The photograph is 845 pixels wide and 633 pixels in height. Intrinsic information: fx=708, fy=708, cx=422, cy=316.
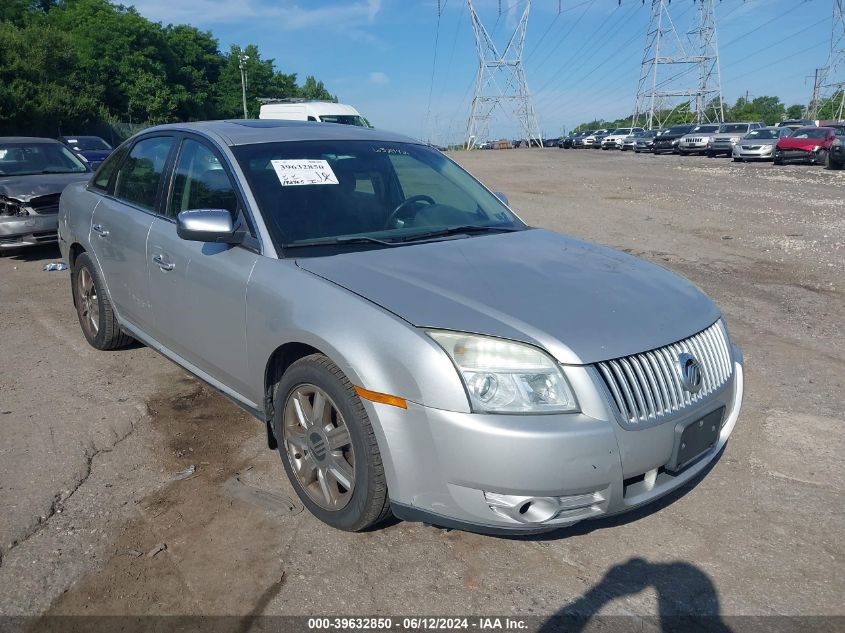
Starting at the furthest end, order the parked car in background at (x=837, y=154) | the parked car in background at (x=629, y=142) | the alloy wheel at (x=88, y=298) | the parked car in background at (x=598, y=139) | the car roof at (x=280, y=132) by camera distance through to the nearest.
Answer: the parked car in background at (x=598, y=139) → the parked car in background at (x=629, y=142) → the parked car in background at (x=837, y=154) → the alloy wheel at (x=88, y=298) → the car roof at (x=280, y=132)

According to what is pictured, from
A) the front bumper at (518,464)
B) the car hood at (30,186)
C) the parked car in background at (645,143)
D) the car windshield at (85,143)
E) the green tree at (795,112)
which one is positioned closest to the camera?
the front bumper at (518,464)

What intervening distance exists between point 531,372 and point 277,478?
162cm

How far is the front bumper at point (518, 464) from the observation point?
2471 mm

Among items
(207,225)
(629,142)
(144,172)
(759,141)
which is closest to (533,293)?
(207,225)

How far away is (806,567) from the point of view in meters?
2.81

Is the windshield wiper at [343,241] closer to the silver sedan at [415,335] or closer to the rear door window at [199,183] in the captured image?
the silver sedan at [415,335]

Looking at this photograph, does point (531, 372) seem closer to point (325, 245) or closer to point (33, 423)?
point (325, 245)

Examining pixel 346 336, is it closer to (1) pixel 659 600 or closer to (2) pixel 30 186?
(1) pixel 659 600

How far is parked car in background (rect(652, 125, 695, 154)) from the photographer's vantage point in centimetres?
4231

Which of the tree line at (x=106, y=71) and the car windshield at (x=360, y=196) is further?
the tree line at (x=106, y=71)

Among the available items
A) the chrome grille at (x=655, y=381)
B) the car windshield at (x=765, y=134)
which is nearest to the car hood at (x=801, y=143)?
the car windshield at (x=765, y=134)

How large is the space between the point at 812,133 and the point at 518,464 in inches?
1208

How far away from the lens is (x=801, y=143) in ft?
89.5

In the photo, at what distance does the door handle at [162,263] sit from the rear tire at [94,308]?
43.5 inches
